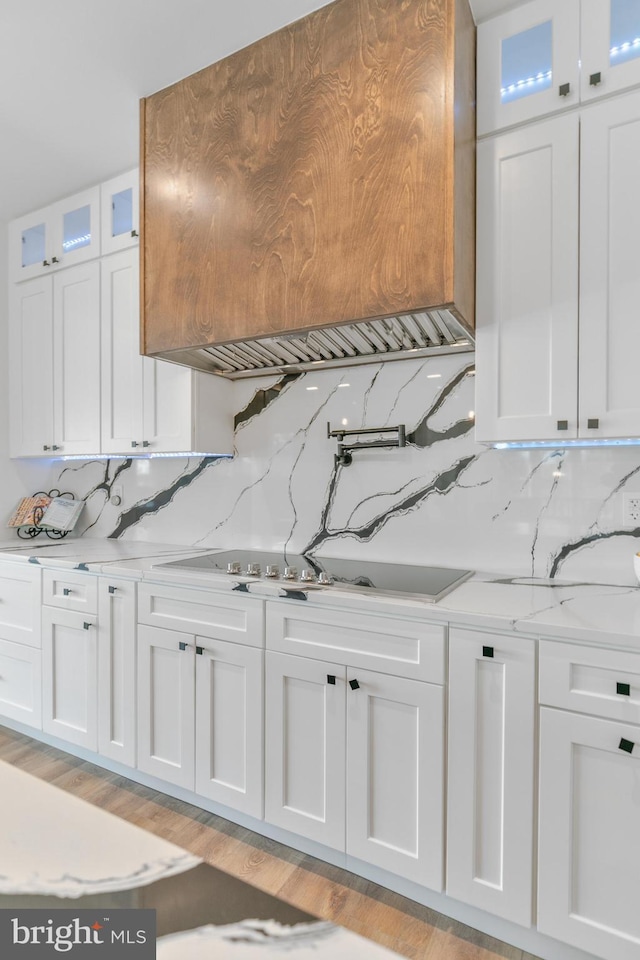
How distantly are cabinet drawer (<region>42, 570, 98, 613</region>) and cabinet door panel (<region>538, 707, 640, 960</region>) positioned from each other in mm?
1788

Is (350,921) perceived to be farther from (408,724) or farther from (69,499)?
(69,499)

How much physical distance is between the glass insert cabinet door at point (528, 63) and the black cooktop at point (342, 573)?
150 centimetres

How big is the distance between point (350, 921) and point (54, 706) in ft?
5.20

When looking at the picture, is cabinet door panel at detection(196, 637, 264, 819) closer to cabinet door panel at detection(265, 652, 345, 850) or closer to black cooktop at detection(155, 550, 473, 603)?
cabinet door panel at detection(265, 652, 345, 850)

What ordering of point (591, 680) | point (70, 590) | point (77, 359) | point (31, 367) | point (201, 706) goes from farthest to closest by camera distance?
point (31, 367), point (77, 359), point (70, 590), point (201, 706), point (591, 680)

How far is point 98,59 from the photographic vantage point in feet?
6.61

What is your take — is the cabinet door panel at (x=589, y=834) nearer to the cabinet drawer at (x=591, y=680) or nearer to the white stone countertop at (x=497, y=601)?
the cabinet drawer at (x=591, y=680)

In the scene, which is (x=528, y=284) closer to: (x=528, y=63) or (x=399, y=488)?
(x=528, y=63)

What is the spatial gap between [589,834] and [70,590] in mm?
2075

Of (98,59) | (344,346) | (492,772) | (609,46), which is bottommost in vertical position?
(492,772)

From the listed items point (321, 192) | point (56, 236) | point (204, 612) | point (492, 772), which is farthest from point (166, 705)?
point (56, 236)

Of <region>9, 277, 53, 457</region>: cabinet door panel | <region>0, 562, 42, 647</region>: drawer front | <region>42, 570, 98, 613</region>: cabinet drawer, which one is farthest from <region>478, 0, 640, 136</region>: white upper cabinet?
<region>0, 562, 42, 647</region>: drawer front

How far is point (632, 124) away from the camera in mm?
1570

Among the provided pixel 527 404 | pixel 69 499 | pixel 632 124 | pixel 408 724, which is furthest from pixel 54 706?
pixel 632 124
